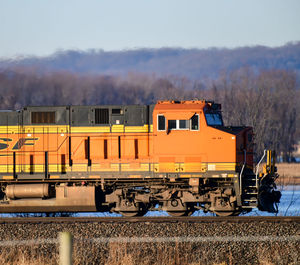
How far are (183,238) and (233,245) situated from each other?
1151 mm

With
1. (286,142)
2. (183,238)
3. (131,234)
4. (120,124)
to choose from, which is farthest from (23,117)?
(286,142)

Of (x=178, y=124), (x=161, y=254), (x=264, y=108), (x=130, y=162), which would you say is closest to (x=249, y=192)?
(x=178, y=124)

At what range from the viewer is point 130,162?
17172 millimetres

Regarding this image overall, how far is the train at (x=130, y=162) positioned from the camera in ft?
55.5

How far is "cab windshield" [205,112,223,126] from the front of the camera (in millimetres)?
17094

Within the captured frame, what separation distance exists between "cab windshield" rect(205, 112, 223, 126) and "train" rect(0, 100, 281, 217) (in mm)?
34

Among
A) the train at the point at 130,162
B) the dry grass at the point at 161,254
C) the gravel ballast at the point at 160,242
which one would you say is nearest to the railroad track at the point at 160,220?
the gravel ballast at the point at 160,242

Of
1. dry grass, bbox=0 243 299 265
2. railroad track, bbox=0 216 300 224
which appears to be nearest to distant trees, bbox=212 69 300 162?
railroad track, bbox=0 216 300 224

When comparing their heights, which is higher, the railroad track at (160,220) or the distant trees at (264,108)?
the distant trees at (264,108)

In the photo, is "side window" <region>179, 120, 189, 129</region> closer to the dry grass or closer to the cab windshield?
the cab windshield

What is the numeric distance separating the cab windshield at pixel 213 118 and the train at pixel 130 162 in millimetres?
34

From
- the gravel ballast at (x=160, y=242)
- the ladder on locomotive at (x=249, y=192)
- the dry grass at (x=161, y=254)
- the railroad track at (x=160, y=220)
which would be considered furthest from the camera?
the ladder on locomotive at (x=249, y=192)

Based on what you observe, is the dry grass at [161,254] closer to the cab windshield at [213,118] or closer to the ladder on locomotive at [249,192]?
the ladder on locomotive at [249,192]

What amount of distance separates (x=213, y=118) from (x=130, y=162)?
279 centimetres
